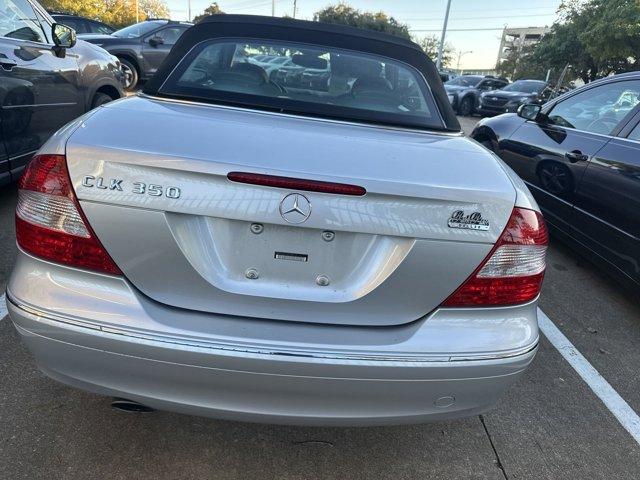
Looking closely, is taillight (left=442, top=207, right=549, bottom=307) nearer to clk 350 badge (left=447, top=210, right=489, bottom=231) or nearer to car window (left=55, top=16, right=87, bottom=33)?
clk 350 badge (left=447, top=210, right=489, bottom=231)

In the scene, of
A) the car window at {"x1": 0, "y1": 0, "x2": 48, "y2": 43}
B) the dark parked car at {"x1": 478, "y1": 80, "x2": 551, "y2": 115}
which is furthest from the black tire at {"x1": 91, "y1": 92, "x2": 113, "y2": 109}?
the dark parked car at {"x1": 478, "y1": 80, "x2": 551, "y2": 115}

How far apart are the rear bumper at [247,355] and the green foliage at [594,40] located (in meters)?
25.3

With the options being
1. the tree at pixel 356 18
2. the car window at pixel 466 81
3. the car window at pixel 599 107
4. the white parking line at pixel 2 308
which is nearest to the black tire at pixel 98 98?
the white parking line at pixel 2 308

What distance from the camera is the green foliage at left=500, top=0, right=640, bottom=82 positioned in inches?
841

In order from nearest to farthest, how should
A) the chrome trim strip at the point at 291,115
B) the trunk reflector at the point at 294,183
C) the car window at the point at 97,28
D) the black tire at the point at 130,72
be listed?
the trunk reflector at the point at 294,183 → the chrome trim strip at the point at 291,115 → the black tire at the point at 130,72 → the car window at the point at 97,28

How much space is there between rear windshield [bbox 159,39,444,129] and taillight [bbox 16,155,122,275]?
78 cm

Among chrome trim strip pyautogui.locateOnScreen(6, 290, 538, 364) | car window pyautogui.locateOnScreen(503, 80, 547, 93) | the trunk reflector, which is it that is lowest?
car window pyautogui.locateOnScreen(503, 80, 547, 93)

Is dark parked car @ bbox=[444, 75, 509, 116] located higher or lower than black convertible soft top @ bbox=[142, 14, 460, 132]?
lower

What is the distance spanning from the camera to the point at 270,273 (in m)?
1.50

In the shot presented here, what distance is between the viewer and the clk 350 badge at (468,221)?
4.91ft

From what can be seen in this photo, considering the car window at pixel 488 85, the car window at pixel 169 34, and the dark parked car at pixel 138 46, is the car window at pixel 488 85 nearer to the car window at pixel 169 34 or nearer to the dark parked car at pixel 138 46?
the car window at pixel 169 34

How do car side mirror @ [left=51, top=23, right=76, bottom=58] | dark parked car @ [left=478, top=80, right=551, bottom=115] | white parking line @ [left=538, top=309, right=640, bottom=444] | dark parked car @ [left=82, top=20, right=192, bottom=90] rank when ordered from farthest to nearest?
dark parked car @ [left=478, top=80, right=551, bottom=115] < dark parked car @ [left=82, top=20, right=192, bottom=90] < car side mirror @ [left=51, top=23, right=76, bottom=58] < white parking line @ [left=538, top=309, right=640, bottom=444]

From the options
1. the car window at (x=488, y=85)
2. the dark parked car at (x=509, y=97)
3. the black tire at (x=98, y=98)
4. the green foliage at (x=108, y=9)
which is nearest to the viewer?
the black tire at (x=98, y=98)

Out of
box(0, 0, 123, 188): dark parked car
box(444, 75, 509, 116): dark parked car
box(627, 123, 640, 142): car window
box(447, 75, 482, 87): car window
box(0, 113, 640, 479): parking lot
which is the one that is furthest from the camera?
box(447, 75, 482, 87): car window
